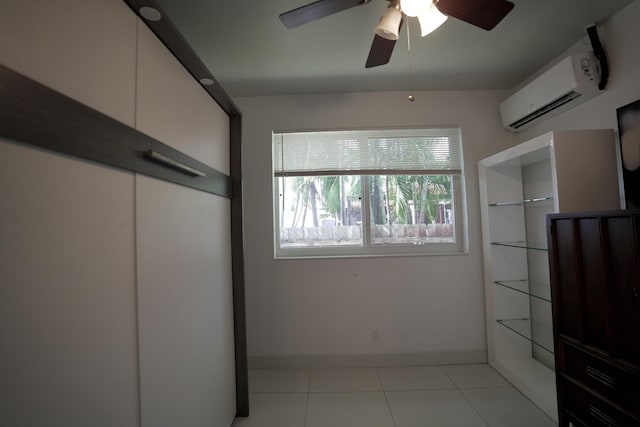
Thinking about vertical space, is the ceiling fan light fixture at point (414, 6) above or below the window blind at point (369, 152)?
above

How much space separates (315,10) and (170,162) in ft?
3.11

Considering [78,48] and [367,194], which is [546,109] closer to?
[367,194]

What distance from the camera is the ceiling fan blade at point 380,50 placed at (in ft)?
4.66

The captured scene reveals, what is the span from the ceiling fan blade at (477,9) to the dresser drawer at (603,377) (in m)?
1.66

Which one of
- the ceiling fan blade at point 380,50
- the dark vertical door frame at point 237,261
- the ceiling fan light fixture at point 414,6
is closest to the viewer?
the ceiling fan light fixture at point 414,6

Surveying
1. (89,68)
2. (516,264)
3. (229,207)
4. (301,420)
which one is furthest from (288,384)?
(89,68)

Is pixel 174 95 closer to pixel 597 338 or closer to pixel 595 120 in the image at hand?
pixel 597 338

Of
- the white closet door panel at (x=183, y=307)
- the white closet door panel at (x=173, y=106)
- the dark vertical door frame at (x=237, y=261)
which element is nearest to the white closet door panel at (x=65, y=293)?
→ the white closet door panel at (x=183, y=307)

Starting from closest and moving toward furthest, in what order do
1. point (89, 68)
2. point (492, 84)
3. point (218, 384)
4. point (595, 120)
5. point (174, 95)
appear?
point (89, 68)
point (174, 95)
point (218, 384)
point (595, 120)
point (492, 84)

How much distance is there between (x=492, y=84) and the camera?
2.53 meters

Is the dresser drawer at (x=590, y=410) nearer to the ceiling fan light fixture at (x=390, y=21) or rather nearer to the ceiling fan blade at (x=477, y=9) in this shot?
the ceiling fan blade at (x=477, y=9)

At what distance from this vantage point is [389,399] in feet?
6.61

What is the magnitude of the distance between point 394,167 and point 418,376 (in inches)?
75.1

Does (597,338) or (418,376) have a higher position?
(597,338)
